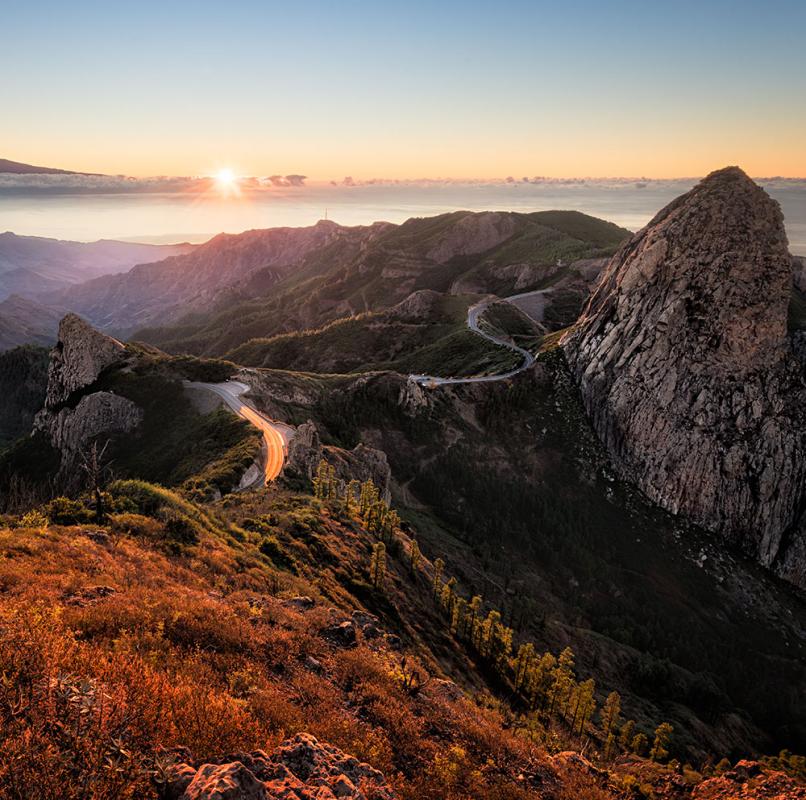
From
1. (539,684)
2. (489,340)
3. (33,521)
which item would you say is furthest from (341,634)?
(489,340)

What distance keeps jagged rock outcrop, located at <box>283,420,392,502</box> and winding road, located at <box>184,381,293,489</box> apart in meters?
1.26

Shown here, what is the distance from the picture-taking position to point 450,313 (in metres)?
150

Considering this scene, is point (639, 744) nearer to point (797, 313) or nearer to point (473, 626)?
point (473, 626)

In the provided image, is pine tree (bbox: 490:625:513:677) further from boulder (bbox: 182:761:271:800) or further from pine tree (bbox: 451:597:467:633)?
boulder (bbox: 182:761:271:800)

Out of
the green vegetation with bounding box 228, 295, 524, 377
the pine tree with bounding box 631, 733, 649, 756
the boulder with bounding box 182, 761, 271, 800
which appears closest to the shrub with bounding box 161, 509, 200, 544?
the boulder with bounding box 182, 761, 271, 800

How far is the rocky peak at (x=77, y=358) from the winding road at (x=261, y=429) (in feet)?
56.5

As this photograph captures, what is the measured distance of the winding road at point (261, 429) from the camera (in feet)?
157

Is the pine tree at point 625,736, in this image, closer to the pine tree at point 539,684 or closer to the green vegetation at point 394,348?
the pine tree at point 539,684

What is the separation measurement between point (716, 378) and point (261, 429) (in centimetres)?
7850

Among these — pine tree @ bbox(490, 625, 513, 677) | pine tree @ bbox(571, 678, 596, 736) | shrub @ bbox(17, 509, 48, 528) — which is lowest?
pine tree @ bbox(571, 678, 596, 736)

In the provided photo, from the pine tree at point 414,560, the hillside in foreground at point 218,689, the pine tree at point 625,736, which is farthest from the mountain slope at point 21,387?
the pine tree at point 625,736

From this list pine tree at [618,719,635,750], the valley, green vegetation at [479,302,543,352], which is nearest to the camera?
the valley

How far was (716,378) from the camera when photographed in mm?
84438

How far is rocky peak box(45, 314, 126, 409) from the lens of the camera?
7956 cm
